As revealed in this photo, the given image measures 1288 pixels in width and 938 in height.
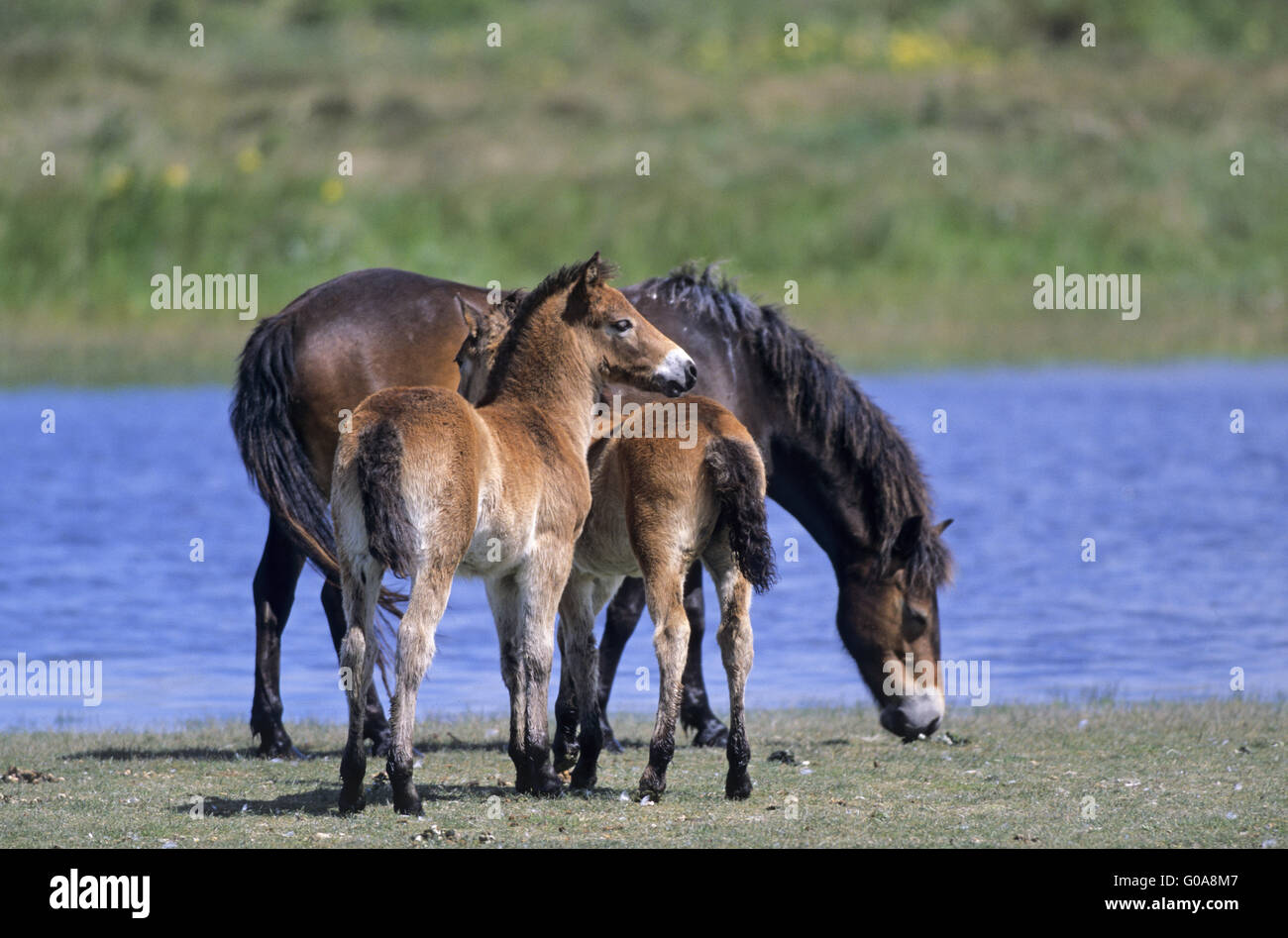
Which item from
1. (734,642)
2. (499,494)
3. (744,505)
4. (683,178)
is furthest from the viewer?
(683,178)

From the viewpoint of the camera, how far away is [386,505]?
6.35 meters

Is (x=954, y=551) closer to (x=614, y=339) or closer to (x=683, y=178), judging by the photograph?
(x=614, y=339)

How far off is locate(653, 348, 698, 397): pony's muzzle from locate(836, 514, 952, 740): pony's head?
5.99ft

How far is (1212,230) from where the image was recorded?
28109 mm

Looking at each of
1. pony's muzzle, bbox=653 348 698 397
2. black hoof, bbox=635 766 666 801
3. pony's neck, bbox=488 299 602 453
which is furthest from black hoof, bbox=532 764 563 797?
pony's muzzle, bbox=653 348 698 397

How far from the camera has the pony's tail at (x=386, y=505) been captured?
20.8 feet

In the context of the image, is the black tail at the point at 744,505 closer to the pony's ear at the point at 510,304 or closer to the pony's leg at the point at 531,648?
the pony's leg at the point at 531,648

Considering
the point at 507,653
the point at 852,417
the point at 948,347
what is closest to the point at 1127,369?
the point at 948,347

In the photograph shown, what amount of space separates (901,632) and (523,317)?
2.66 m

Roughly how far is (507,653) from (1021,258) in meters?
20.9

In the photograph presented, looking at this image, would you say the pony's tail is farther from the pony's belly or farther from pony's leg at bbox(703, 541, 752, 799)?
pony's leg at bbox(703, 541, 752, 799)

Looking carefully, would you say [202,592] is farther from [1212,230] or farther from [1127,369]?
[1212,230]

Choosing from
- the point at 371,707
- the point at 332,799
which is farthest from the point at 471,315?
the point at 332,799

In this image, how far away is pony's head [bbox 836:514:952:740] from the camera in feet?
28.8
